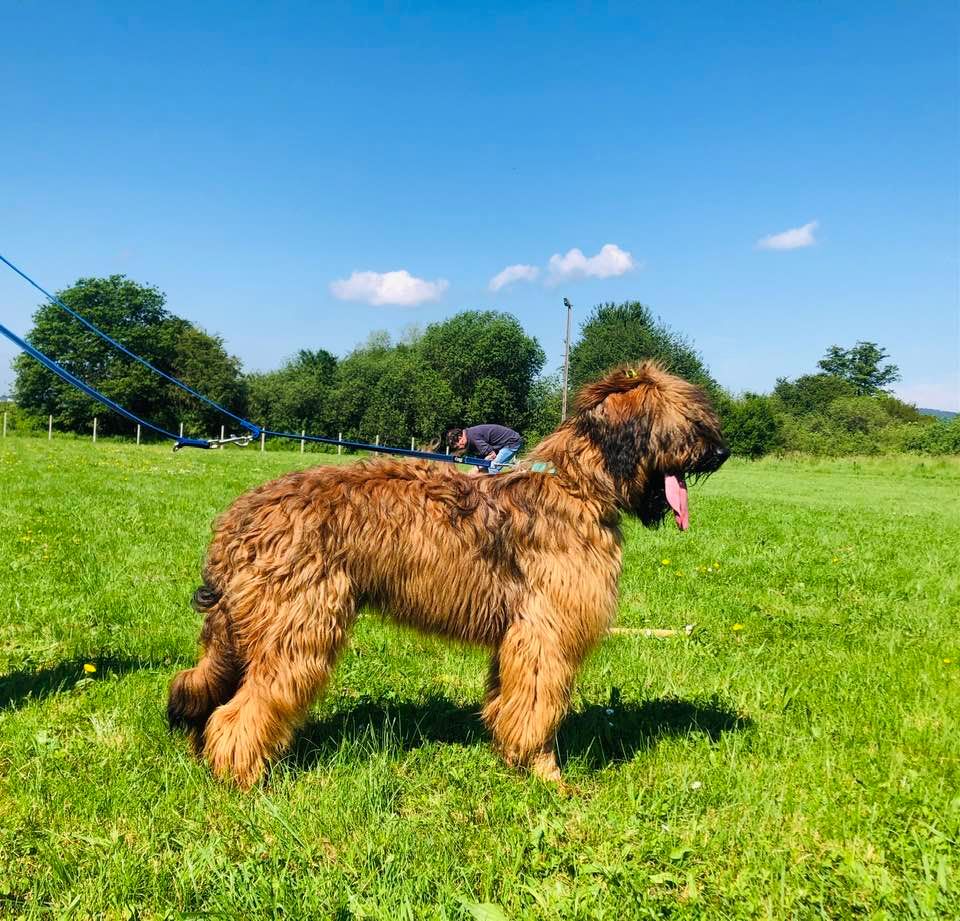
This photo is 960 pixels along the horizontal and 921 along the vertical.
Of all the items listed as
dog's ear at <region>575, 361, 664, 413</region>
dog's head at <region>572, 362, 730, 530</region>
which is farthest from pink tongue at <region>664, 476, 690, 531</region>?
dog's ear at <region>575, 361, 664, 413</region>

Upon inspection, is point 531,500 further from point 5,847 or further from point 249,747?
point 5,847

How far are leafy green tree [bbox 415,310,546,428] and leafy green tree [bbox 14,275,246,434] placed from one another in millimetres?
20184

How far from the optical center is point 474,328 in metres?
72.9

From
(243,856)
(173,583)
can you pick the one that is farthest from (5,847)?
(173,583)

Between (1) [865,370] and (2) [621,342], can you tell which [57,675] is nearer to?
(2) [621,342]

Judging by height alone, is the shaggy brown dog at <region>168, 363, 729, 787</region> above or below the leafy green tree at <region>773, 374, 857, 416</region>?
below

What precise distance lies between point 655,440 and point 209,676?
2614 millimetres

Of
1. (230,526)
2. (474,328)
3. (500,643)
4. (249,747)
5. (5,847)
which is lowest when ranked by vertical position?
(5,847)

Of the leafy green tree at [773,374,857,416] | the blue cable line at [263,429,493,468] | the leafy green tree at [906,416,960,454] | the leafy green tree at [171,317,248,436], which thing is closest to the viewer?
the blue cable line at [263,429,493,468]

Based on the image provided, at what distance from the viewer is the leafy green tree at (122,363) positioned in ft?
187

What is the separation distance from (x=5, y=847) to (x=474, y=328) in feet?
235

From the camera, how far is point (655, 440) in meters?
3.91

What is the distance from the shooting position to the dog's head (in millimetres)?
3910

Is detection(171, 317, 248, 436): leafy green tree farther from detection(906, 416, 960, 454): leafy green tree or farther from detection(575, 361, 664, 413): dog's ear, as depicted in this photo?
detection(575, 361, 664, 413): dog's ear
